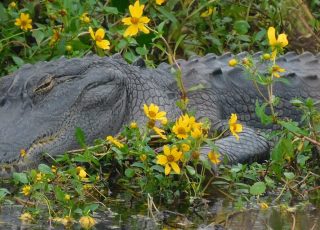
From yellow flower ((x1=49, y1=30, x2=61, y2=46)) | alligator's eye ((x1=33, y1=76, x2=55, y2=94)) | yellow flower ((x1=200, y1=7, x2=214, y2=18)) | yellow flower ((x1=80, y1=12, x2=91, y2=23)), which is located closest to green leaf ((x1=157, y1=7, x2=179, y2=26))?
yellow flower ((x1=200, y1=7, x2=214, y2=18))

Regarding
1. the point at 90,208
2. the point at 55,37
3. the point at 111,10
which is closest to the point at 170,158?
the point at 90,208

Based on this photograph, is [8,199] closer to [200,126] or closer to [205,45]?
[200,126]

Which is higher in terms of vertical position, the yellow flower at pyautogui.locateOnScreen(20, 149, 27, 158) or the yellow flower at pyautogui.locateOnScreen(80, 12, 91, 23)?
the yellow flower at pyautogui.locateOnScreen(80, 12, 91, 23)

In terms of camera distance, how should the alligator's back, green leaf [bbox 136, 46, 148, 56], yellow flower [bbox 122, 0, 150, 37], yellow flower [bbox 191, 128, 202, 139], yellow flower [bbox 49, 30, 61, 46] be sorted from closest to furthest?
1. yellow flower [bbox 191, 128, 202, 139]
2. yellow flower [bbox 122, 0, 150, 37]
3. green leaf [bbox 136, 46, 148, 56]
4. the alligator's back
5. yellow flower [bbox 49, 30, 61, 46]

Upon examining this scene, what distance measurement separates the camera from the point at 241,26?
29.9 ft

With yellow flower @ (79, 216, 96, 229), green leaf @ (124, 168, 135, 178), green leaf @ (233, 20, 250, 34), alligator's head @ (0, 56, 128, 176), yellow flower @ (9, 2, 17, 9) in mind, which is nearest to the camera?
yellow flower @ (79, 216, 96, 229)

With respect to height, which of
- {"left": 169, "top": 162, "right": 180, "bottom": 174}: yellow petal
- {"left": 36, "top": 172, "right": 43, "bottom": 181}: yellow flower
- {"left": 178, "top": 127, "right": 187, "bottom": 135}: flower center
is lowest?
{"left": 36, "top": 172, "right": 43, "bottom": 181}: yellow flower

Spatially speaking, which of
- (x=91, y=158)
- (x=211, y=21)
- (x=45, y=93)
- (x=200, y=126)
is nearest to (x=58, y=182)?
(x=91, y=158)

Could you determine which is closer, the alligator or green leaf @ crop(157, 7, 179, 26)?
the alligator

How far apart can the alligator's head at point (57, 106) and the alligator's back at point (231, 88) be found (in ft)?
1.95

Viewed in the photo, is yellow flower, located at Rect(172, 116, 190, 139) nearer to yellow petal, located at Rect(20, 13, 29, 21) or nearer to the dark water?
the dark water

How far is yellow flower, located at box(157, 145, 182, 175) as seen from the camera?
5.63 meters

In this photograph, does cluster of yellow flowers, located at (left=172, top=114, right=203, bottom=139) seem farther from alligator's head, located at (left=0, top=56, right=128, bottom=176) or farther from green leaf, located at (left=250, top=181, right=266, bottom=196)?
alligator's head, located at (left=0, top=56, right=128, bottom=176)

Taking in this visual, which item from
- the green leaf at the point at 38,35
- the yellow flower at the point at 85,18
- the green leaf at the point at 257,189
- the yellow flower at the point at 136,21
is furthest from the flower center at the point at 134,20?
the green leaf at the point at 38,35
